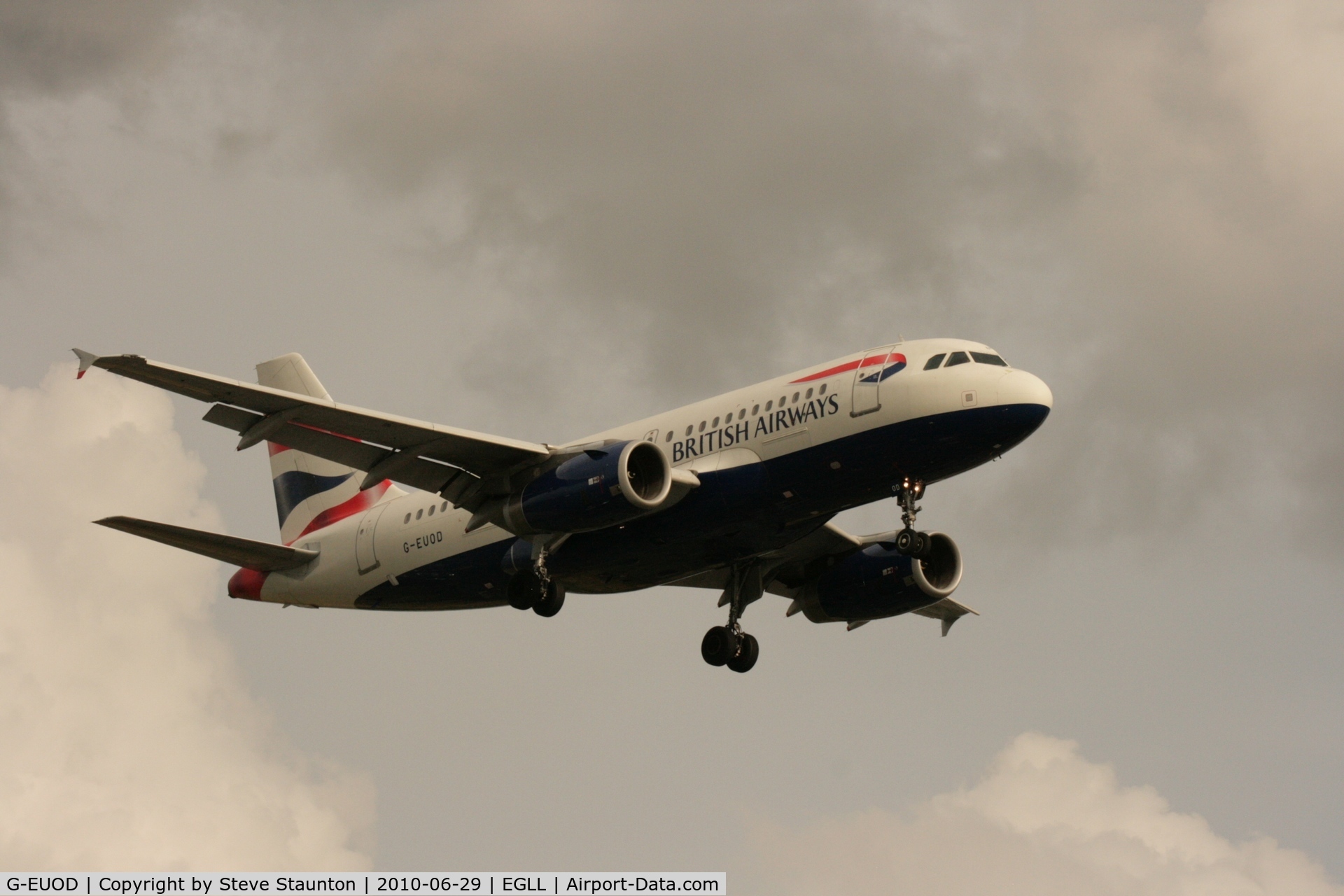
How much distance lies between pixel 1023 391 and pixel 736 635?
1195 centimetres

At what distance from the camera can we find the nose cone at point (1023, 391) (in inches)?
1367

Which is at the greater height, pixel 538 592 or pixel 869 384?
pixel 869 384

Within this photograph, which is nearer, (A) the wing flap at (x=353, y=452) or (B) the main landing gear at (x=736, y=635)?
(A) the wing flap at (x=353, y=452)

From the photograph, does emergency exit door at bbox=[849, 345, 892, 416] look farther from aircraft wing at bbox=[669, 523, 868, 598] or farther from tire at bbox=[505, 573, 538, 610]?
tire at bbox=[505, 573, 538, 610]

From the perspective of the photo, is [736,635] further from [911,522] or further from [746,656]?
[911,522]

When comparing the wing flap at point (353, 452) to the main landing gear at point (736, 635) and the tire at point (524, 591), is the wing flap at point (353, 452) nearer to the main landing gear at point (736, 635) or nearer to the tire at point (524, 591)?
the tire at point (524, 591)

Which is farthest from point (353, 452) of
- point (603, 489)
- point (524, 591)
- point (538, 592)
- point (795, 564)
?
point (795, 564)

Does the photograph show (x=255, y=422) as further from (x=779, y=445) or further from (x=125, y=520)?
(x=779, y=445)

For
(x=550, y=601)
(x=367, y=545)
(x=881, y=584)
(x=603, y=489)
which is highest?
(x=367, y=545)

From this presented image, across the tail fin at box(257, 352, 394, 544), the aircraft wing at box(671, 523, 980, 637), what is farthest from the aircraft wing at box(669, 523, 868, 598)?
the tail fin at box(257, 352, 394, 544)

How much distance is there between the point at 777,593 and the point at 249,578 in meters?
14.1

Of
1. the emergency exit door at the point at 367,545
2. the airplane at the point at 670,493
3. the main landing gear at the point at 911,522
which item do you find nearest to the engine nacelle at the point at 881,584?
the airplane at the point at 670,493

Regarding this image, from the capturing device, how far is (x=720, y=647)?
43.5 m

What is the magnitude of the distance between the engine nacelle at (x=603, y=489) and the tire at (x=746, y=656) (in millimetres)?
8055
